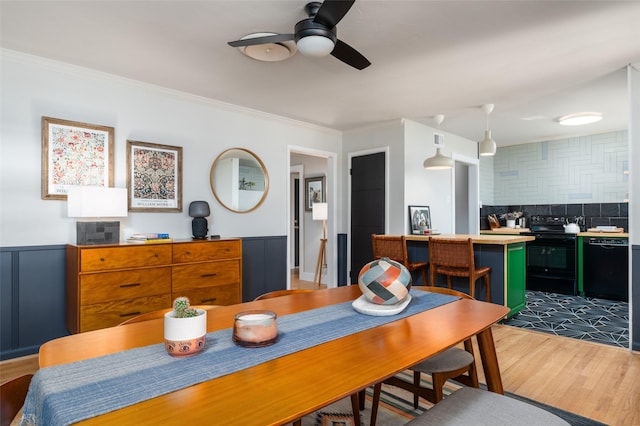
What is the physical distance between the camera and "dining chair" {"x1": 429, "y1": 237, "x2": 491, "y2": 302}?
11.4ft

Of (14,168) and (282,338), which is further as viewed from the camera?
(14,168)

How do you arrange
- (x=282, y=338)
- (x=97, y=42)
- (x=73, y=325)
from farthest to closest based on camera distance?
1. (x=73, y=325)
2. (x=97, y=42)
3. (x=282, y=338)

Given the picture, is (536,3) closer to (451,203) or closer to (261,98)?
(261,98)

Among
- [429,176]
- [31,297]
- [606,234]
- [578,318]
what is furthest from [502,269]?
[31,297]

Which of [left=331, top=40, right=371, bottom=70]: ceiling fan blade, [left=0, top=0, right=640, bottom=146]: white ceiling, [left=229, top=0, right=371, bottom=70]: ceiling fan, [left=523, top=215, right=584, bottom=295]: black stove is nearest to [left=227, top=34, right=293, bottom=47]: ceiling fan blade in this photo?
[left=229, top=0, right=371, bottom=70]: ceiling fan

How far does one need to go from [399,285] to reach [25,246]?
2.98 m

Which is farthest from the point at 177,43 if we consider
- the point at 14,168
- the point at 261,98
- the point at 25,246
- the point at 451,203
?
the point at 451,203

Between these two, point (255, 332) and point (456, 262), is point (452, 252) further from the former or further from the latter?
point (255, 332)

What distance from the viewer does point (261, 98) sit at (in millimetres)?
3912

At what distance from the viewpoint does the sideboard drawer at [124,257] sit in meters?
2.70

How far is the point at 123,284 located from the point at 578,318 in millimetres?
4650

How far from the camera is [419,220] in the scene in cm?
493

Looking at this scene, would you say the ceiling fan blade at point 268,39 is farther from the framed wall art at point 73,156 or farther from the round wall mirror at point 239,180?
the round wall mirror at point 239,180

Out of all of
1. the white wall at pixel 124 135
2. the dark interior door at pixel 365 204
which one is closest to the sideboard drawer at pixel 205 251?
A: the white wall at pixel 124 135
